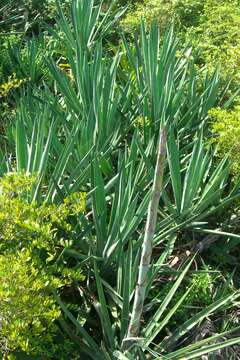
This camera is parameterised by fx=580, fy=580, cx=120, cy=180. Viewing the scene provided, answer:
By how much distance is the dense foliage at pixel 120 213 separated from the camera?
213 centimetres

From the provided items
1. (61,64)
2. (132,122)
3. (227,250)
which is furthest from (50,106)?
(61,64)

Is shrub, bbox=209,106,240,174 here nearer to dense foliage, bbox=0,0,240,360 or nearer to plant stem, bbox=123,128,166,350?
dense foliage, bbox=0,0,240,360

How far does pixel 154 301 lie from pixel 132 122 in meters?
1.30

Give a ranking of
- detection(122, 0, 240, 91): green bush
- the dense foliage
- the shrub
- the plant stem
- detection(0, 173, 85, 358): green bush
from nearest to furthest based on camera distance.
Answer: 1. the plant stem
2. detection(0, 173, 85, 358): green bush
3. the dense foliage
4. the shrub
5. detection(122, 0, 240, 91): green bush

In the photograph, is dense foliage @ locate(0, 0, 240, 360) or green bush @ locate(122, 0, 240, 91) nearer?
dense foliage @ locate(0, 0, 240, 360)

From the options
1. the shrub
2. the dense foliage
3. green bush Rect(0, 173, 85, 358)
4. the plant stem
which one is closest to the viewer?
the plant stem

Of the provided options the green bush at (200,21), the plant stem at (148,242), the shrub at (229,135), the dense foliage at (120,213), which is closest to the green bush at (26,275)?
the dense foliage at (120,213)

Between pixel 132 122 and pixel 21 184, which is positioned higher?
pixel 21 184

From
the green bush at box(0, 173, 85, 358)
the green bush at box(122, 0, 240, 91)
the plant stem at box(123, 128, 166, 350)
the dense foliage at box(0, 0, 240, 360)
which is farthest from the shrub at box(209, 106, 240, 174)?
the green bush at box(122, 0, 240, 91)

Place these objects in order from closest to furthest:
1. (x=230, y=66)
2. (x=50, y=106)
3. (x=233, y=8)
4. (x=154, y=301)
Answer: (x=154, y=301) → (x=50, y=106) → (x=230, y=66) → (x=233, y=8)

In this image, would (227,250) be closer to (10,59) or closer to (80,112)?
(80,112)

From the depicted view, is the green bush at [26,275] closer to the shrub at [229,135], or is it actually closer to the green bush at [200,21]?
the shrub at [229,135]

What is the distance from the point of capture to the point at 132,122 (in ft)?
11.1

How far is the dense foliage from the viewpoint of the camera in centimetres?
213
